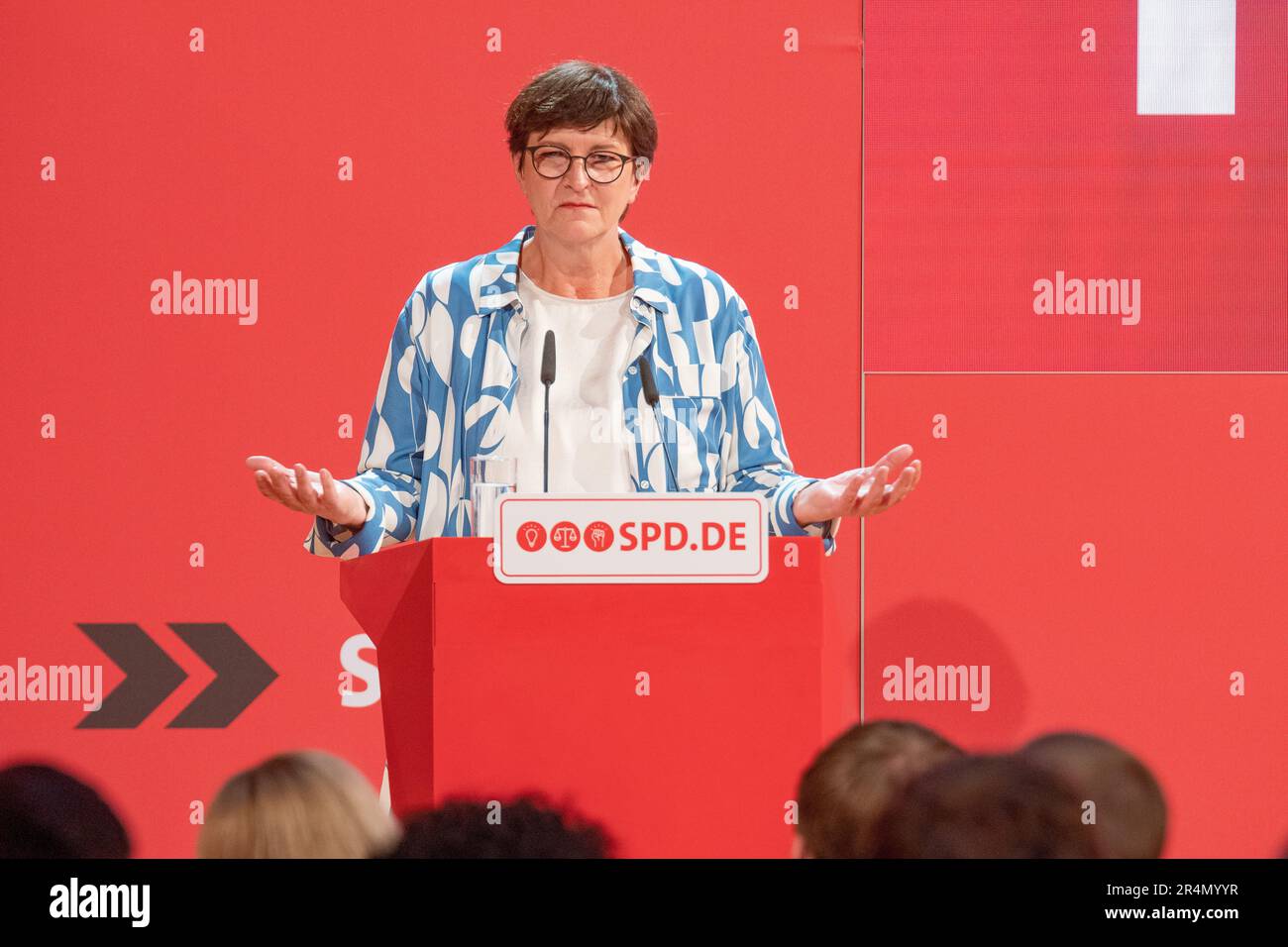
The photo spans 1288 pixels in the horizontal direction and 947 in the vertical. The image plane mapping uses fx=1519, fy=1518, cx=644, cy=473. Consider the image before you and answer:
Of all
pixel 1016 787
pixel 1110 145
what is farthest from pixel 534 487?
pixel 1110 145

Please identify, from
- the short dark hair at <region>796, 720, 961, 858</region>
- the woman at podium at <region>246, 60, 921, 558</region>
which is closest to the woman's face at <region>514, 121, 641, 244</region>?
the woman at podium at <region>246, 60, 921, 558</region>

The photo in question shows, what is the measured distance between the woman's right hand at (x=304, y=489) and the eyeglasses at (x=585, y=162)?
0.52m

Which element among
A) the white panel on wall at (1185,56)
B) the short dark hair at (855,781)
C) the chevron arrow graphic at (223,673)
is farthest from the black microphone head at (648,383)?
the white panel on wall at (1185,56)

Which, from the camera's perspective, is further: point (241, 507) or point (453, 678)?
point (241, 507)

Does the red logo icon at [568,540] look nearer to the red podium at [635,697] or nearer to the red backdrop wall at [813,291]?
the red podium at [635,697]

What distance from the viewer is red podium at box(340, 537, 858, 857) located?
4.63 ft

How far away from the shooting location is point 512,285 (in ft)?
6.57

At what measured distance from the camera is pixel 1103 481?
3.23m

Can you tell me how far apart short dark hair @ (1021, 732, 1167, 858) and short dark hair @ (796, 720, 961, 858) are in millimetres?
112

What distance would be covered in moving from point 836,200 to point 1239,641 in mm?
1264

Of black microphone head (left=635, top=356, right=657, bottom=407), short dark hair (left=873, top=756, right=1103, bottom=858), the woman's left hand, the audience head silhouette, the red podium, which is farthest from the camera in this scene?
black microphone head (left=635, top=356, right=657, bottom=407)

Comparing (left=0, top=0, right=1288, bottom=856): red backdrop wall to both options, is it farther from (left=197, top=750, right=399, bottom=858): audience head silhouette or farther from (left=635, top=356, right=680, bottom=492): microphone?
(left=197, top=750, right=399, bottom=858): audience head silhouette

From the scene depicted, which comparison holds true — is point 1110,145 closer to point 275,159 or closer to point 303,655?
point 275,159
